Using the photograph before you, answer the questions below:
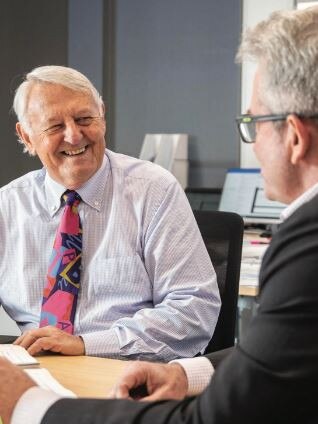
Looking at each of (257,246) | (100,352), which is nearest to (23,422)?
(100,352)

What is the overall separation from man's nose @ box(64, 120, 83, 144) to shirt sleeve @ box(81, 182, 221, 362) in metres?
0.25

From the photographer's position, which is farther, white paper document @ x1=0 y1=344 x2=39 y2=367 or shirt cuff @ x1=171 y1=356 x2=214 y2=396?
white paper document @ x1=0 y1=344 x2=39 y2=367

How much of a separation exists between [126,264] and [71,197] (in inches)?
10.0

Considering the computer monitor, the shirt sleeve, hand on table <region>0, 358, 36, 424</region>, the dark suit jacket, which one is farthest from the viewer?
the computer monitor

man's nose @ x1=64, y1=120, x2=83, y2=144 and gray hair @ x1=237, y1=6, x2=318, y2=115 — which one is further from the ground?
gray hair @ x1=237, y1=6, x2=318, y2=115

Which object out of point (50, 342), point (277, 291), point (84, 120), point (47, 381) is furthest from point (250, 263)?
point (277, 291)

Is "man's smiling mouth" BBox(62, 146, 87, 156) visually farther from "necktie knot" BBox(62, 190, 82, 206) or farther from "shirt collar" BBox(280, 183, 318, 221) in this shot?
"shirt collar" BBox(280, 183, 318, 221)

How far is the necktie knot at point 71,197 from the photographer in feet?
6.76

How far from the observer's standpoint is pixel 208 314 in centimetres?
194

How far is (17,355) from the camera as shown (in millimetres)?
1604

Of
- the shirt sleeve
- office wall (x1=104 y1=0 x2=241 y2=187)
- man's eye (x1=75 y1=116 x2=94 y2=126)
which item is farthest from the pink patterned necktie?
office wall (x1=104 y1=0 x2=241 y2=187)

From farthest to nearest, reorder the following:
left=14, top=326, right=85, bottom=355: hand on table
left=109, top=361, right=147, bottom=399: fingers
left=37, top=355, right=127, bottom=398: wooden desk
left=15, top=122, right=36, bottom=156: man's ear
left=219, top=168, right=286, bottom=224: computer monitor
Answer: left=219, top=168, right=286, bottom=224: computer monitor → left=15, top=122, right=36, bottom=156: man's ear → left=14, top=326, right=85, bottom=355: hand on table → left=37, top=355, right=127, bottom=398: wooden desk → left=109, top=361, right=147, bottom=399: fingers

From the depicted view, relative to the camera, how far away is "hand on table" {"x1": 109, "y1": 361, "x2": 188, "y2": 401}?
1303mm

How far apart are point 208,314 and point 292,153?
92cm
